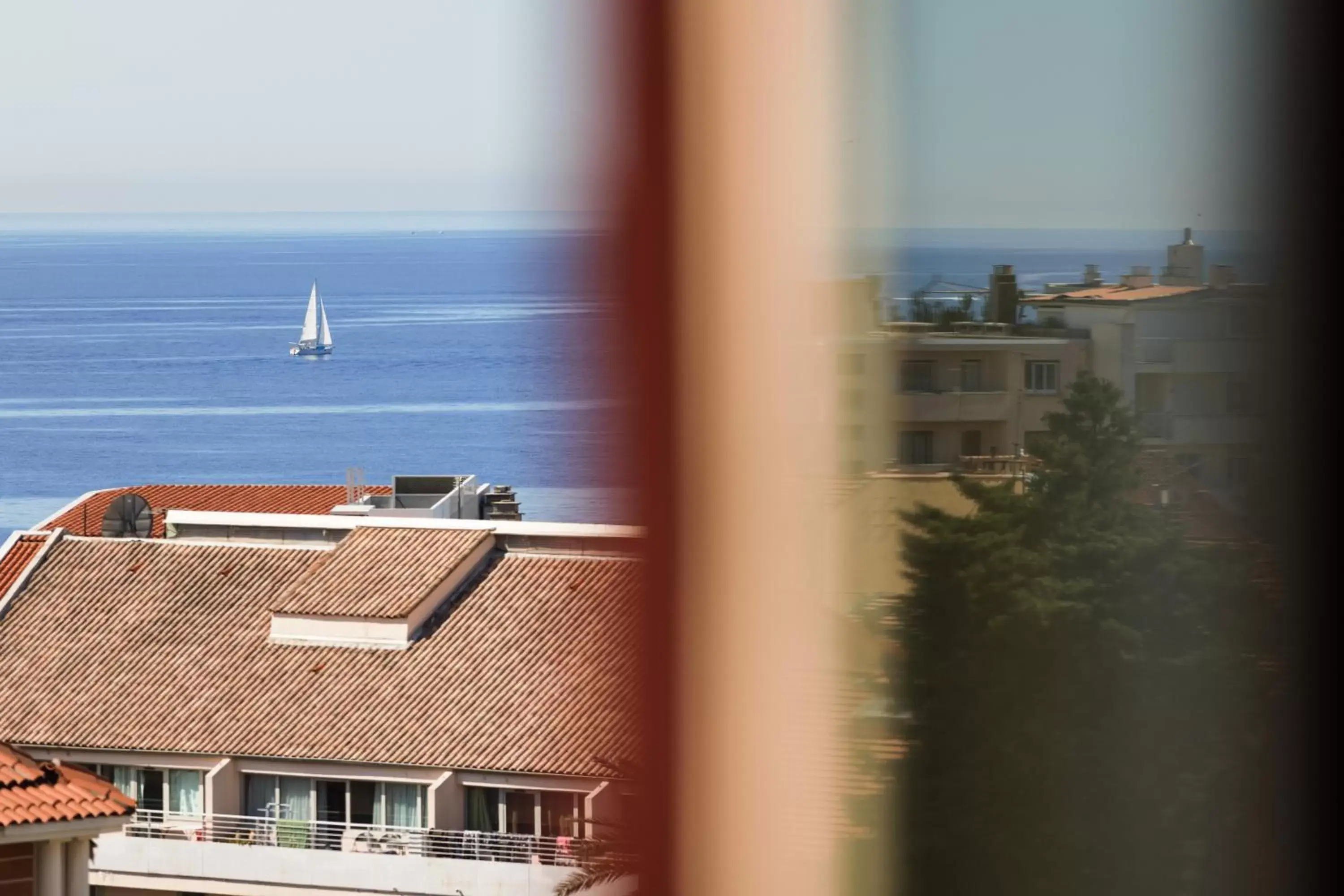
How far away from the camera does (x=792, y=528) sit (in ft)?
1.33

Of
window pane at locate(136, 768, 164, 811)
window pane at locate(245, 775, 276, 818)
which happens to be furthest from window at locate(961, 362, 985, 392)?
window pane at locate(136, 768, 164, 811)

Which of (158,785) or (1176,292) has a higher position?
(1176,292)

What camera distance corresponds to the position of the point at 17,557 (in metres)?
9.34

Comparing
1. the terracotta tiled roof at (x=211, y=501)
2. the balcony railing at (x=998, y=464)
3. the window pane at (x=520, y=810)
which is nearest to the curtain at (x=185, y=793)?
the window pane at (x=520, y=810)

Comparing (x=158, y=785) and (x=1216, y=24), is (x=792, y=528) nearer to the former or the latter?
(x=1216, y=24)

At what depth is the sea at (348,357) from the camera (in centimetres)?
42

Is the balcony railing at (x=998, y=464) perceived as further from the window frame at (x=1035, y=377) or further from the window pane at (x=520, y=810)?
the window pane at (x=520, y=810)

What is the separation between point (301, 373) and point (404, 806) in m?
27.9

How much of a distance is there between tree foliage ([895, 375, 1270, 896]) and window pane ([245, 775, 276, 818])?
711 cm

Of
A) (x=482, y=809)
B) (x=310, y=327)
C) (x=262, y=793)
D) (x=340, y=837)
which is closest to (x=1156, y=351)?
(x=482, y=809)

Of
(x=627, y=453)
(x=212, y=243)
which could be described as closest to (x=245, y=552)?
(x=627, y=453)

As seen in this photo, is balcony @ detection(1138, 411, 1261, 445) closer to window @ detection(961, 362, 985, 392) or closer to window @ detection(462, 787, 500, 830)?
window @ detection(961, 362, 985, 392)

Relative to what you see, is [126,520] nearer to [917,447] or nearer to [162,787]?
[162,787]

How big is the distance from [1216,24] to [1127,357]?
0.08 m
